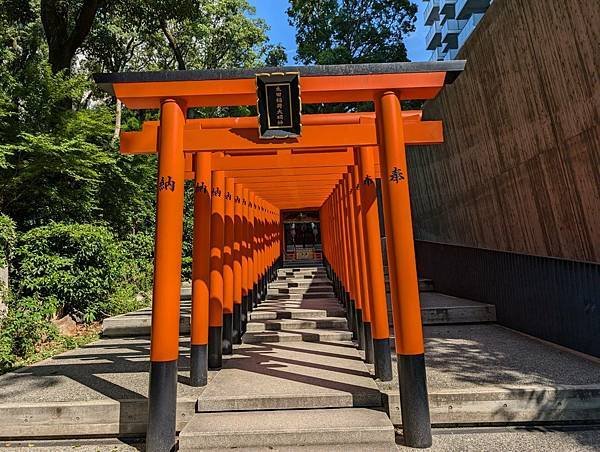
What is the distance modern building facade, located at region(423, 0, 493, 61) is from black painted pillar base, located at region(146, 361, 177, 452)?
28.5 m

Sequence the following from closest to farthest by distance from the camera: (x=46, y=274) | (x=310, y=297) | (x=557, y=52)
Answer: (x=557, y=52)
(x=46, y=274)
(x=310, y=297)

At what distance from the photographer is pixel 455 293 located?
30.6ft

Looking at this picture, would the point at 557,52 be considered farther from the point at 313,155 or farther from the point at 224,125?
the point at 224,125

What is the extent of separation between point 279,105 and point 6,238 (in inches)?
264

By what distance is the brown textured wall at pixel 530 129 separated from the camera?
4785mm

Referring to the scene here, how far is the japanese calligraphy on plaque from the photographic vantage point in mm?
3588

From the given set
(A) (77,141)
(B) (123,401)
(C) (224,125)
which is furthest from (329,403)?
(A) (77,141)

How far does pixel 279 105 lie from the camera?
365cm

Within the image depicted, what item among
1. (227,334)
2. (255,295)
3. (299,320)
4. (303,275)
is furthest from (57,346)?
(303,275)

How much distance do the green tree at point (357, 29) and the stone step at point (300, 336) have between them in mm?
15927

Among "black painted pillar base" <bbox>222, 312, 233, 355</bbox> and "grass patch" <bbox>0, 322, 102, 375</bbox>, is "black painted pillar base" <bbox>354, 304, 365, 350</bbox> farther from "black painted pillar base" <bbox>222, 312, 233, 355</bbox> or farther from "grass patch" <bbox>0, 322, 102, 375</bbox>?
"grass patch" <bbox>0, 322, 102, 375</bbox>

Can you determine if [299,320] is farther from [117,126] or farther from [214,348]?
[117,126]

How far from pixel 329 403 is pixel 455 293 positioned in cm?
662

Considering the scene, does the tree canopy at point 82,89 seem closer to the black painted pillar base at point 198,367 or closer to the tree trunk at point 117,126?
the tree trunk at point 117,126
